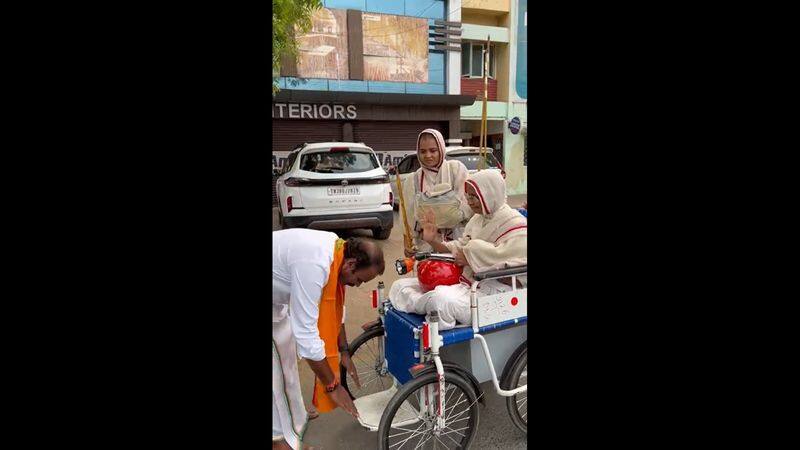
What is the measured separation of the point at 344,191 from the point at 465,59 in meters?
10.1

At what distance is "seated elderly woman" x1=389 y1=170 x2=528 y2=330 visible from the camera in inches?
94.6

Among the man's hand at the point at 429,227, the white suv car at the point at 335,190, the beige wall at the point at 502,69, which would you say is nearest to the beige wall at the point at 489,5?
the beige wall at the point at 502,69

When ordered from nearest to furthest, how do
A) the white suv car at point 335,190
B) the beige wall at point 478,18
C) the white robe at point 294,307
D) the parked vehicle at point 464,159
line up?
the white robe at point 294,307
the white suv car at point 335,190
the parked vehicle at point 464,159
the beige wall at point 478,18

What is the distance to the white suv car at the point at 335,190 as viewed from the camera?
6.36 metres

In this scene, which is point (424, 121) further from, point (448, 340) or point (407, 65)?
point (448, 340)

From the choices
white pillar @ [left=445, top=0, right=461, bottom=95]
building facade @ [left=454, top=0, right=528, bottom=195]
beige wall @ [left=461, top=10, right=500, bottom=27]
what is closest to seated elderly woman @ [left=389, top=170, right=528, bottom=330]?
white pillar @ [left=445, top=0, right=461, bottom=95]

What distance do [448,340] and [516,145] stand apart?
1356 centimetres

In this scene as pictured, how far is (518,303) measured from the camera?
2.45 meters

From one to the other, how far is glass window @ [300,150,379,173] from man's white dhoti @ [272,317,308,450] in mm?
4311

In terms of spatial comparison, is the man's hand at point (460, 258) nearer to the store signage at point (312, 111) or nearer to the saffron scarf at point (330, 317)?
the saffron scarf at point (330, 317)

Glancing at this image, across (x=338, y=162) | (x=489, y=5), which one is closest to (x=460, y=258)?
(x=338, y=162)

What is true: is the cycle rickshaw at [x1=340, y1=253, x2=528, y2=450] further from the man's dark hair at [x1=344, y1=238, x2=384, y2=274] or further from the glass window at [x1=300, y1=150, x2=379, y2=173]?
the glass window at [x1=300, y1=150, x2=379, y2=173]

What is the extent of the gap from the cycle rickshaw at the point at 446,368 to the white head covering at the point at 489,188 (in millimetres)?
379

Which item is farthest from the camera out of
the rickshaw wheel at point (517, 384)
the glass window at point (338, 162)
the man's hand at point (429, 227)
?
the glass window at point (338, 162)
